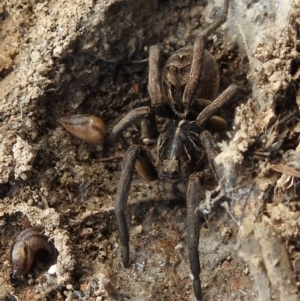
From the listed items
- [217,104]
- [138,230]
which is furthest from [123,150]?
[217,104]

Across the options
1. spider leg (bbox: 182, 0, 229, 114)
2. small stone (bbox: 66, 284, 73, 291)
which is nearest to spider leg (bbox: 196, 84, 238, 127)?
spider leg (bbox: 182, 0, 229, 114)

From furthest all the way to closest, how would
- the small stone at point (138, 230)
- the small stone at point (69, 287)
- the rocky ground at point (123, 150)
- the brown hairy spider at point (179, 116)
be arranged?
the small stone at point (138, 230)
the brown hairy spider at point (179, 116)
the small stone at point (69, 287)
the rocky ground at point (123, 150)

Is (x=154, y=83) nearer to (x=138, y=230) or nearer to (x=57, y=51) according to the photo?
(x=57, y=51)

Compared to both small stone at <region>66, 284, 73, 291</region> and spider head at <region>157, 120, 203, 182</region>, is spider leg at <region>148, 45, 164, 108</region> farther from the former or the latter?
small stone at <region>66, 284, 73, 291</region>

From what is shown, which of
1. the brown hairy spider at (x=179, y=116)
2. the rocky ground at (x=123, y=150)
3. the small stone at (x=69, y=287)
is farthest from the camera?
the brown hairy spider at (x=179, y=116)

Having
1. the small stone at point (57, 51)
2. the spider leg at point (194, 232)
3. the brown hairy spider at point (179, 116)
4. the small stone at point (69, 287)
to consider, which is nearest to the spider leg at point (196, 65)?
the brown hairy spider at point (179, 116)

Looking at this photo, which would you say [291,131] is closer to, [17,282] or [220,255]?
[220,255]

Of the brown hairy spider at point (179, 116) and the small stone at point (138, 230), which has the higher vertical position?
the brown hairy spider at point (179, 116)

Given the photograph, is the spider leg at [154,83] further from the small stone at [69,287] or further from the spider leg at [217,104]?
the small stone at [69,287]

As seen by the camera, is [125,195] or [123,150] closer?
[125,195]
